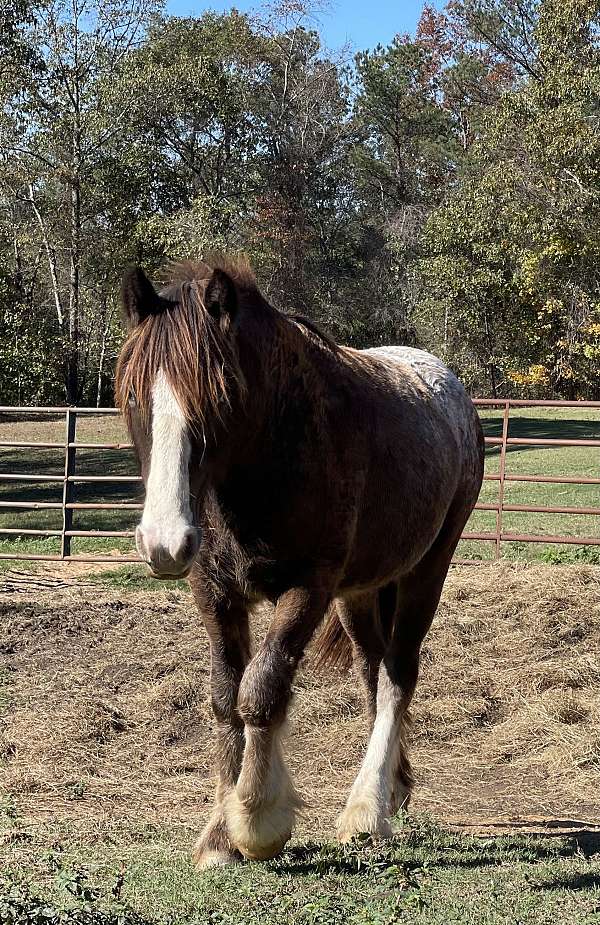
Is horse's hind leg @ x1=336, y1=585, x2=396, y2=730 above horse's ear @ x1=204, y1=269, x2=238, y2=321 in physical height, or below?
below

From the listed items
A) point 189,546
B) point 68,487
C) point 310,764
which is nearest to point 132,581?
point 68,487

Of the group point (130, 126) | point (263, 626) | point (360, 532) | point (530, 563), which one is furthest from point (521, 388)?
point (360, 532)

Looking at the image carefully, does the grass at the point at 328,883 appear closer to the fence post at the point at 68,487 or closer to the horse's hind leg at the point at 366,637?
the horse's hind leg at the point at 366,637

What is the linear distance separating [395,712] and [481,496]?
12866 mm

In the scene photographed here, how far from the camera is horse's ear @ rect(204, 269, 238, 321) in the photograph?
314 centimetres

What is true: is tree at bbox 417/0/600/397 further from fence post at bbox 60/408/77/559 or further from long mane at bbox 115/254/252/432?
long mane at bbox 115/254/252/432

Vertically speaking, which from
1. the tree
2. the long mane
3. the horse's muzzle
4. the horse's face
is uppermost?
the tree

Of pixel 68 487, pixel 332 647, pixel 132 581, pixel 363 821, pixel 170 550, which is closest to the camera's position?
pixel 170 550

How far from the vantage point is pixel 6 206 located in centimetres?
2269

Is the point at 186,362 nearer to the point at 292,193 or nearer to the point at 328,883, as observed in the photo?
the point at 328,883

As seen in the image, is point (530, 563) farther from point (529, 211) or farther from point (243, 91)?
point (243, 91)

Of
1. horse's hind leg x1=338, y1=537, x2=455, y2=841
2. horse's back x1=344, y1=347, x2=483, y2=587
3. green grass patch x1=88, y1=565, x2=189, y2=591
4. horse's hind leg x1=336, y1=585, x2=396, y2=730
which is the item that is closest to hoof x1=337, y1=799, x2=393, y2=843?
horse's hind leg x1=338, y1=537, x2=455, y2=841

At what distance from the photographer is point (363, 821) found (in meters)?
4.04

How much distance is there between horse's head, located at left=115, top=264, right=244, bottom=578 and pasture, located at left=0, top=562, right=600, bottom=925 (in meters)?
1.00
